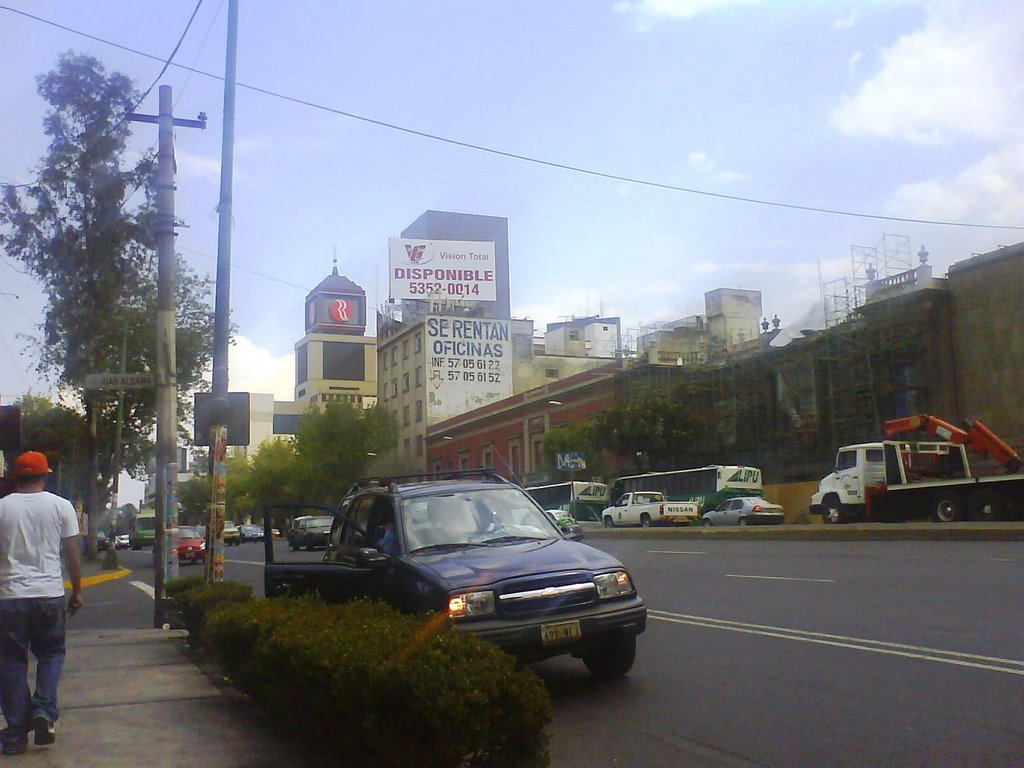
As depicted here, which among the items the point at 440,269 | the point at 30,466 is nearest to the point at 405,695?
the point at 30,466

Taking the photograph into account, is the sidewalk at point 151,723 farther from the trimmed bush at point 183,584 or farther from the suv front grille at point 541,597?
the suv front grille at point 541,597

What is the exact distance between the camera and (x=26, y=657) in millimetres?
6113

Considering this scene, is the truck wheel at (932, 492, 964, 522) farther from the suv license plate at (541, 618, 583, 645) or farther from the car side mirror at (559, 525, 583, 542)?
the suv license plate at (541, 618, 583, 645)

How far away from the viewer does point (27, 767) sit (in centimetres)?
570

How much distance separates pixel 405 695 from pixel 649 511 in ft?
140

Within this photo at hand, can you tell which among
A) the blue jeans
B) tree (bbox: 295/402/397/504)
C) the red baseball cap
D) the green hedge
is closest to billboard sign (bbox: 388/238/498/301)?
tree (bbox: 295/402/397/504)

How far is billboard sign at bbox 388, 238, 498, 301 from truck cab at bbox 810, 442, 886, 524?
4713cm

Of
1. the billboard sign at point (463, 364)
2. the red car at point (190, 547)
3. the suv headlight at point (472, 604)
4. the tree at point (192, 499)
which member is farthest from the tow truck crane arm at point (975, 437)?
the tree at point (192, 499)

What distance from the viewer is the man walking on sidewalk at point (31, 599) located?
235 inches

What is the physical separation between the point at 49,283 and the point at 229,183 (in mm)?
11950

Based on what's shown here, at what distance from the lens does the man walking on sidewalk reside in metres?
5.96

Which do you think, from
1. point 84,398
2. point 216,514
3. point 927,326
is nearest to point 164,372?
point 216,514

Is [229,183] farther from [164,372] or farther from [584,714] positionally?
[584,714]

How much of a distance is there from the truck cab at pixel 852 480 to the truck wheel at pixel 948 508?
3.21 meters
